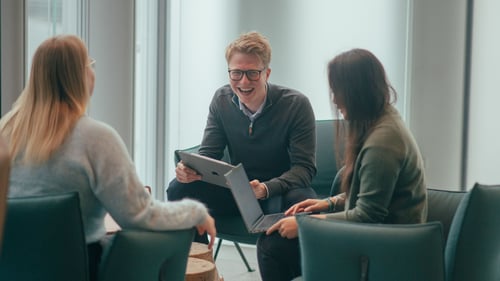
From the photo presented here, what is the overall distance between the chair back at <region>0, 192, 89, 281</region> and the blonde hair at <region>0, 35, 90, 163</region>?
23 cm

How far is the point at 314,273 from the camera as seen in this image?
6.16 ft

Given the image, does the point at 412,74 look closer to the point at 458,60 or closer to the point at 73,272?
the point at 458,60

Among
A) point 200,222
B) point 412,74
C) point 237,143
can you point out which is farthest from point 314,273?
point 412,74

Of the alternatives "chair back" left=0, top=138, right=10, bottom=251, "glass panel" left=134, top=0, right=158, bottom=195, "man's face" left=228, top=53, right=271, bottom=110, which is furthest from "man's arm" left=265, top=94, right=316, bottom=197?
"chair back" left=0, top=138, right=10, bottom=251

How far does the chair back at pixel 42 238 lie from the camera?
1.70 metres

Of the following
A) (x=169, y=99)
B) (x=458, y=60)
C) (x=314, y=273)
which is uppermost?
(x=458, y=60)

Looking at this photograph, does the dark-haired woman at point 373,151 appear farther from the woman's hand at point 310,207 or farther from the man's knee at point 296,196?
the man's knee at point 296,196

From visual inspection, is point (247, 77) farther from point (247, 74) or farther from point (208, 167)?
point (208, 167)

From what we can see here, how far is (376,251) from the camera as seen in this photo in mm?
1781

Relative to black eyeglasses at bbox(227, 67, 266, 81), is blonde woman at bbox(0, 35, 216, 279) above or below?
below

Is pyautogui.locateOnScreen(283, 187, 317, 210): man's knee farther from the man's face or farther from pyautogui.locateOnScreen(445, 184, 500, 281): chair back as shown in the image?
pyautogui.locateOnScreen(445, 184, 500, 281): chair back

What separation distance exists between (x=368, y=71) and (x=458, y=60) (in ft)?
6.65

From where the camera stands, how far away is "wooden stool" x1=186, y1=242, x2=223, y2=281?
2301 millimetres

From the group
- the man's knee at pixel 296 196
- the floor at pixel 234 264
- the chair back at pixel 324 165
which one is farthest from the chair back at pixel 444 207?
the floor at pixel 234 264
